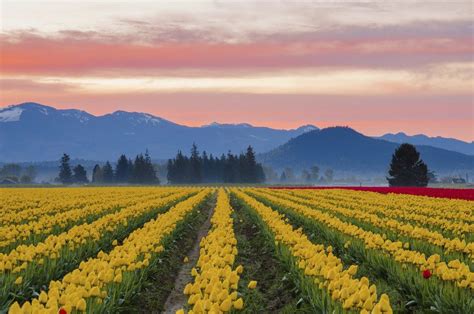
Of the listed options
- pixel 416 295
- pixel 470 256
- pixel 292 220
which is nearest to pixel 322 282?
pixel 416 295

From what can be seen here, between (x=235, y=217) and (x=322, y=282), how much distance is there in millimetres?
19710

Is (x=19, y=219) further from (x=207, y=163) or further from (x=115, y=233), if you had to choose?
(x=207, y=163)

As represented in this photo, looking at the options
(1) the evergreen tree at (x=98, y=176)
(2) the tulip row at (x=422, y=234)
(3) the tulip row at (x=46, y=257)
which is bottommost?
(3) the tulip row at (x=46, y=257)

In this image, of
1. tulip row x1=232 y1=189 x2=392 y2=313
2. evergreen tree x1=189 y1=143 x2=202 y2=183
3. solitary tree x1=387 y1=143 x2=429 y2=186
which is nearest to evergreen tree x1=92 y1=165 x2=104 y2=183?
evergreen tree x1=189 y1=143 x2=202 y2=183

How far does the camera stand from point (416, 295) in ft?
32.9

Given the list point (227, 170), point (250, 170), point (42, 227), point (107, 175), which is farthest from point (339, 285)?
point (107, 175)

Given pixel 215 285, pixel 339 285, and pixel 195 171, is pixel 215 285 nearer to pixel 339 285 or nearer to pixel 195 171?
pixel 339 285

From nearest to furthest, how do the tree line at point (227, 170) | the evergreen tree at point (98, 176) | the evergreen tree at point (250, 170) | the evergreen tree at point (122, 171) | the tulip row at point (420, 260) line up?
the tulip row at point (420, 260) → the evergreen tree at point (250, 170) → the tree line at point (227, 170) → the evergreen tree at point (122, 171) → the evergreen tree at point (98, 176)

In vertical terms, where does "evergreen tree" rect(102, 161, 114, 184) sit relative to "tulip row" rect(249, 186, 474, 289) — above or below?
above

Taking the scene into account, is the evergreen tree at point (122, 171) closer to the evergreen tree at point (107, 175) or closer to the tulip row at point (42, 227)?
the evergreen tree at point (107, 175)

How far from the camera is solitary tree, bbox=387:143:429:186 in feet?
272

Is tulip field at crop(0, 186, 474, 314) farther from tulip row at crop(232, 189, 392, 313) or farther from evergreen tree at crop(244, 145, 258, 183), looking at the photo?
evergreen tree at crop(244, 145, 258, 183)

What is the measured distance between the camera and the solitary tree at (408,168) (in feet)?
272

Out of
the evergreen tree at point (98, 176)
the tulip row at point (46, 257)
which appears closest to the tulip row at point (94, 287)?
the tulip row at point (46, 257)
